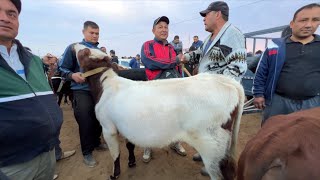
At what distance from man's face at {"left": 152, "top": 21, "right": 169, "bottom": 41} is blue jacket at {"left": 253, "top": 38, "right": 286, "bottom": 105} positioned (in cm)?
169

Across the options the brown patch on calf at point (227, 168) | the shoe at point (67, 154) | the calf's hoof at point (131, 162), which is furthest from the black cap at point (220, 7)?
the shoe at point (67, 154)

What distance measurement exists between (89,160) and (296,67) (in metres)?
3.56

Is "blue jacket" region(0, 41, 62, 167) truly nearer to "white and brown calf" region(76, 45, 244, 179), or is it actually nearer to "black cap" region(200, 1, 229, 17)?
"white and brown calf" region(76, 45, 244, 179)

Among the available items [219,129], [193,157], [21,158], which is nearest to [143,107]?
[219,129]

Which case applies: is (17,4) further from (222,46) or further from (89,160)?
(89,160)

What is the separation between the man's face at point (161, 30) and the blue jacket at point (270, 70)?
1.69 meters

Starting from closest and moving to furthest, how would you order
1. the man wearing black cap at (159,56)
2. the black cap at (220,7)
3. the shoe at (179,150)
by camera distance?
the black cap at (220,7) < the man wearing black cap at (159,56) < the shoe at (179,150)

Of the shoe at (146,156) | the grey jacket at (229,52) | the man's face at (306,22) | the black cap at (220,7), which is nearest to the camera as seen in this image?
the man's face at (306,22)

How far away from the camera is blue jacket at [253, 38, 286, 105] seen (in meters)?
2.73

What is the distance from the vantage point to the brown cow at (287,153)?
1.05m

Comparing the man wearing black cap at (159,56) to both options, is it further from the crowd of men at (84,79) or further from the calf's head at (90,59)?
the calf's head at (90,59)

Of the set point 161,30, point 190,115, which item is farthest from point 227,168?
point 161,30

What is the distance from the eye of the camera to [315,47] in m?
2.57

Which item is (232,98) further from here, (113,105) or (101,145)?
(101,145)
